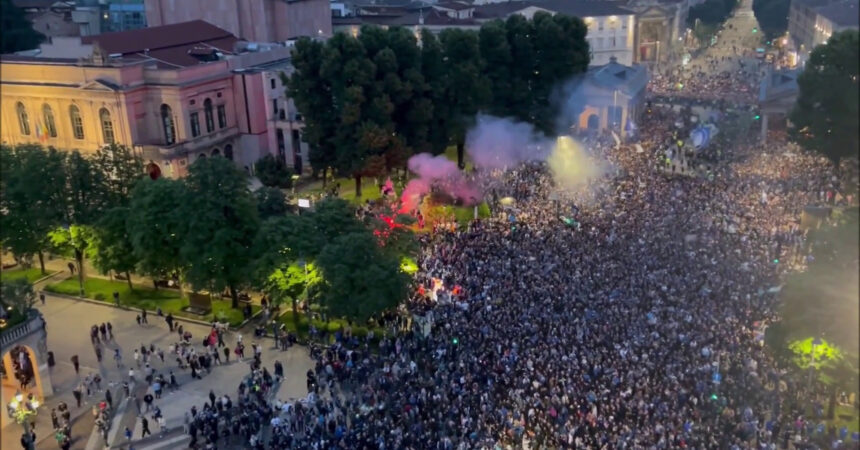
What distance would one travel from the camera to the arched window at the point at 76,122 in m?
50.4

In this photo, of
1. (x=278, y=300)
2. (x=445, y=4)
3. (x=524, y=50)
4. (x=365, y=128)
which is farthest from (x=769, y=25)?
(x=278, y=300)

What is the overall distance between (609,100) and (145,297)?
145 feet

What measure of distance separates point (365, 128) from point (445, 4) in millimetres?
49169

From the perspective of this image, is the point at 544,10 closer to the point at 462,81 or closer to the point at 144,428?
the point at 462,81

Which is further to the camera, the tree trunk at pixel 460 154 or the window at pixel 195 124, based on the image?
the tree trunk at pixel 460 154

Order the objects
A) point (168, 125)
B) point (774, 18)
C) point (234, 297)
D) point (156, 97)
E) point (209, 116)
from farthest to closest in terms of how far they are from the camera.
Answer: point (774, 18), point (209, 116), point (168, 125), point (156, 97), point (234, 297)

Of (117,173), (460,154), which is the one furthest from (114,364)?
(460,154)

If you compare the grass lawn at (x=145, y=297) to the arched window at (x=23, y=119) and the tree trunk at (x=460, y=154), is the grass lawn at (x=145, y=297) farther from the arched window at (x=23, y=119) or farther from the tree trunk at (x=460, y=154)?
the tree trunk at (x=460, y=154)

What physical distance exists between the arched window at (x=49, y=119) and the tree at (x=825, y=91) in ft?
151

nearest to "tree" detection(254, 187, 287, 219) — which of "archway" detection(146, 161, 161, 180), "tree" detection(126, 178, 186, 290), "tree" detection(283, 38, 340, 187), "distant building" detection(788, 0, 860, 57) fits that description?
"tree" detection(126, 178, 186, 290)

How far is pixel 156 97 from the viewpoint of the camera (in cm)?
5275

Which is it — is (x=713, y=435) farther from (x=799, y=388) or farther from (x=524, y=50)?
(x=524, y=50)

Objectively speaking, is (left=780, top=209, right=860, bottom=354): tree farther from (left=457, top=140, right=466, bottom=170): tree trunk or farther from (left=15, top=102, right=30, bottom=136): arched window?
(left=457, top=140, right=466, bottom=170): tree trunk

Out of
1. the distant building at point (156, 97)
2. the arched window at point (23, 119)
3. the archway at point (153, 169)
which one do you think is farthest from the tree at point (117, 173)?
the archway at point (153, 169)
